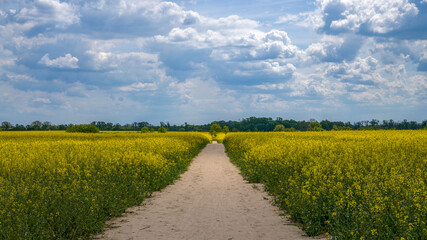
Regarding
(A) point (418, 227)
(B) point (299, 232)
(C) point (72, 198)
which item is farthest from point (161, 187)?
(A) point (418, 227)

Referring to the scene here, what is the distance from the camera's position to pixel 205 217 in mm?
10133

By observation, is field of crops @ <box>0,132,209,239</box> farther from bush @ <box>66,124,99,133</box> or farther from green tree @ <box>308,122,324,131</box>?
green tree @ <box>308,122,324,131</box>

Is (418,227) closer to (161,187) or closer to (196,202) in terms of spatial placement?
(196,202)

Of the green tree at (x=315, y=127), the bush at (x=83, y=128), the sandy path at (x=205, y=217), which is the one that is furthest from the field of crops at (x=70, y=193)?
the green tree at (x=315, y=127)

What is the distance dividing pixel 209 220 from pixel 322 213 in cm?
306

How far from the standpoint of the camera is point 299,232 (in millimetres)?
8695

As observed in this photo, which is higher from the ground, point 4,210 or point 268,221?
point 4,210

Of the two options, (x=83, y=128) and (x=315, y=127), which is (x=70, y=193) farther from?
(x=315, y=127)

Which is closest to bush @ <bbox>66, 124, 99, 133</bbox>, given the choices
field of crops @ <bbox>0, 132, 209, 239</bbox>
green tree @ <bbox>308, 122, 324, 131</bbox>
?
green tree @ <bbox>308, 122, 324, 131</bbox>

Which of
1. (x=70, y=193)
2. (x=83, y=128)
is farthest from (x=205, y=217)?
(x=83, y=128)

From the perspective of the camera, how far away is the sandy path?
28.0 feet

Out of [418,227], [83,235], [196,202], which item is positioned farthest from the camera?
[196,202]

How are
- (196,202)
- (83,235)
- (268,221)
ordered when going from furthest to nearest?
(196,202)
(268,221)
(83,235)

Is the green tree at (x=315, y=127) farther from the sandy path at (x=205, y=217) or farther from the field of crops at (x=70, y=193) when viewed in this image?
the field of crops at (x=70, y=193)
